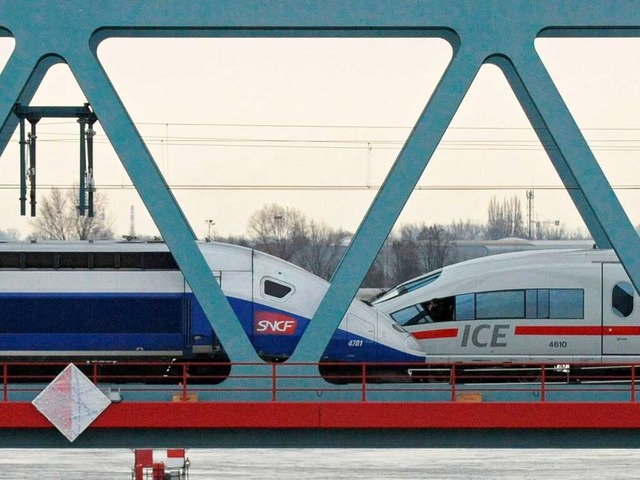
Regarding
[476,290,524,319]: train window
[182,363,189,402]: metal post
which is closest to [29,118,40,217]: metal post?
[182,363,189,402]: metal post

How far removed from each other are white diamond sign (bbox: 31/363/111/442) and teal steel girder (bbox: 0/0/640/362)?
1.97m

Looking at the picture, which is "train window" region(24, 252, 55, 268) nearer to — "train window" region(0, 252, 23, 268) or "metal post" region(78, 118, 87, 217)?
"train window" region(0, 252, 23, 268)

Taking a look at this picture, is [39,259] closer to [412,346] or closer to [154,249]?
[154,249]

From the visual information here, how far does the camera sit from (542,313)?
19344 mm

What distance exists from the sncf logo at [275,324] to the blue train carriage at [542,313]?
309cm

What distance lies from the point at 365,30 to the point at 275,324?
667 cm

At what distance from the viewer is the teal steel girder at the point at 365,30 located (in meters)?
12.1

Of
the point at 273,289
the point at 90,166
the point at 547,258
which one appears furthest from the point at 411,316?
the point at 90,166

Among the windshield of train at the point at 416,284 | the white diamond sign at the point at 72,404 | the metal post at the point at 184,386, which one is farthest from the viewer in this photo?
the windshield of train at the point at 416,284

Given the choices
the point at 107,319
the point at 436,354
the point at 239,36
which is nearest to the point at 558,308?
the point at 436,354

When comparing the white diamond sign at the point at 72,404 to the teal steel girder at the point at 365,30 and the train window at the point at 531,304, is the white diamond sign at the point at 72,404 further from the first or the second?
the train window at the point at 531,304

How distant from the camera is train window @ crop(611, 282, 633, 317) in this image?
19156 millimetres

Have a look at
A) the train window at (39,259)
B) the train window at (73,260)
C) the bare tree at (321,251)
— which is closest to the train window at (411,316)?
the train window at (73,260)

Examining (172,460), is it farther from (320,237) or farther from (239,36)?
(320,237)
